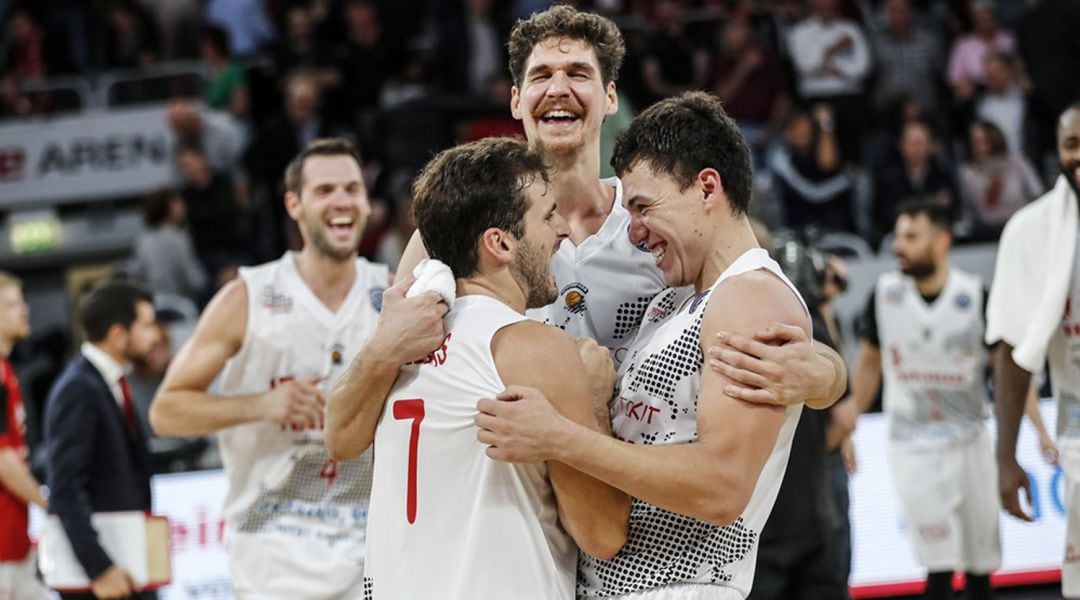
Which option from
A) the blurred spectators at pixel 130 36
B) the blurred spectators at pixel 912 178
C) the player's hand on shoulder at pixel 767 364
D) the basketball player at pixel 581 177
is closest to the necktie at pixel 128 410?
the basketball player at pixel 581 177

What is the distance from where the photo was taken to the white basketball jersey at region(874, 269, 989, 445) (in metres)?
9.30

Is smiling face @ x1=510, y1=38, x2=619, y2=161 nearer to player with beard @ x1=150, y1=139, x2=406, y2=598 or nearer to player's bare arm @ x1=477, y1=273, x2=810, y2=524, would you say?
player's bare arm @ x1=477, y1=273, x2=810, y2=524

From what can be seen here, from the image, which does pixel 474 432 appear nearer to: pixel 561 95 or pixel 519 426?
pixel 519 426

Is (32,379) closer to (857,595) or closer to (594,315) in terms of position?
(857,595)

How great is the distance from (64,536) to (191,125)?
7.34 meters

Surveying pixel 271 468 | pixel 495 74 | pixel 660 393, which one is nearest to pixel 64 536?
pixel 271 468

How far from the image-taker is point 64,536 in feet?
23.1

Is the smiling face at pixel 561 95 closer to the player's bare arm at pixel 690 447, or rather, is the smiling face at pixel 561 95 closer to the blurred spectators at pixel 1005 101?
the player's bare arm at pixel 690 447

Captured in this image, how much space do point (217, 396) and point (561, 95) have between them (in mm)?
2070

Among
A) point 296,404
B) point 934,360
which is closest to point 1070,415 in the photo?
point 296,404

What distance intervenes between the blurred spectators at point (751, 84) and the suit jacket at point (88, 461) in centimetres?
795

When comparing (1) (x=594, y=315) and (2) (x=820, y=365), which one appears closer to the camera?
(2) (x=820, y=365)

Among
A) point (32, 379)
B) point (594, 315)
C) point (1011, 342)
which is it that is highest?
point (594, 315)

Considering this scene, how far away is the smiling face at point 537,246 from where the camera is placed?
12.3 ft
